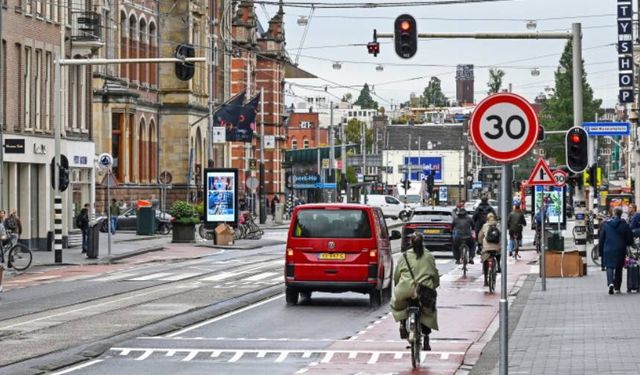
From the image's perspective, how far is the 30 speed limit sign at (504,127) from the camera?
14188 millimetres

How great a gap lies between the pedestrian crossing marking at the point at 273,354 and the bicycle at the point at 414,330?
0.78 meters

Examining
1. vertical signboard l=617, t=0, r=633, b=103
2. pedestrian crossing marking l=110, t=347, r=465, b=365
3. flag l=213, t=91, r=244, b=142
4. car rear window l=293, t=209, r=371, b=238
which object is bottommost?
pedestrian crossing marking l=110, t=347, r=465, b=365

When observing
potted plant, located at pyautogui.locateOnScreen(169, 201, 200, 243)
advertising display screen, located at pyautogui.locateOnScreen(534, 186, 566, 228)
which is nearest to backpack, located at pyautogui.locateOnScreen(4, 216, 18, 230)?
potted plant, located at pyautogui.locateOnScreen(169, 201, 200, 243)

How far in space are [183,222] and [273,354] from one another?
4317 centimetres

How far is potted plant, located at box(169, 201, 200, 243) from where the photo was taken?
6350 cm

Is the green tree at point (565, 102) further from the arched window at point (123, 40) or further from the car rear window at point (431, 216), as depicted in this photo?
the car rear window at point (431, 216)

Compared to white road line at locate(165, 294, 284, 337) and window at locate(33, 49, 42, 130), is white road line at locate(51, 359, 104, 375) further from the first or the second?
window at locate(33, 49, 42, 130)

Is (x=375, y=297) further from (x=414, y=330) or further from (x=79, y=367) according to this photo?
(x=79, y=367)

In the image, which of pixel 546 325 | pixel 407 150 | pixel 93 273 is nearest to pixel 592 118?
pixel 407 150

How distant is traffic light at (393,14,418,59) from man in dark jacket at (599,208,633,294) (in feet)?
17.0

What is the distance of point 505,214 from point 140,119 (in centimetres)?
7157

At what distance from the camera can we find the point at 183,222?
6359cm

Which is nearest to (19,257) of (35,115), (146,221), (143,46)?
(35,115)

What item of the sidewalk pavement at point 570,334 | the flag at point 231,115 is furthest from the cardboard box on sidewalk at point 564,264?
the flag at point 231,115
